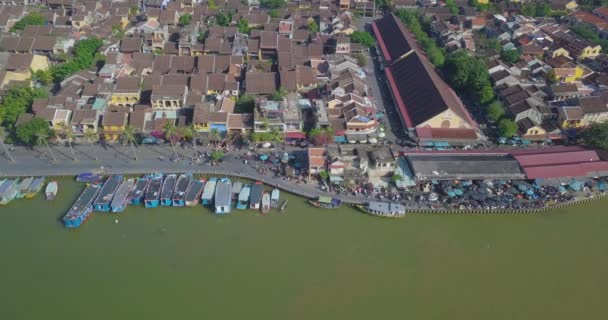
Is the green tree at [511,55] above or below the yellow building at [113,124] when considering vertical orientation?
below

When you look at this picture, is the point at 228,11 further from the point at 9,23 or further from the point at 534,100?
the point at 534,100

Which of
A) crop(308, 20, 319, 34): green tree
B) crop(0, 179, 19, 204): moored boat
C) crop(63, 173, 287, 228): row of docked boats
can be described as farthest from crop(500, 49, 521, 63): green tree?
crop(0, 179, 19, 204): moored boat

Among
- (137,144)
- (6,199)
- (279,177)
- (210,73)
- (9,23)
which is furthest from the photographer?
(9,23)

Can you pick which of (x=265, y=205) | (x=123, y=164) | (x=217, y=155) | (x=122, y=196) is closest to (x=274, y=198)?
(x=265, y=205)

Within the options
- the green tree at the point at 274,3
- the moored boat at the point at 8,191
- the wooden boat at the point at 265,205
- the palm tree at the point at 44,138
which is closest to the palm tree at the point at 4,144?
the palm tree at the point at 44,138

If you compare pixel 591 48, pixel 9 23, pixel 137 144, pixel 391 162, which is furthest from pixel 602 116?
pixel 9 23

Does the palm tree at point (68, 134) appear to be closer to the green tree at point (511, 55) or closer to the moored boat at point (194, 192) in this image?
the moored boat at point (194, 192)

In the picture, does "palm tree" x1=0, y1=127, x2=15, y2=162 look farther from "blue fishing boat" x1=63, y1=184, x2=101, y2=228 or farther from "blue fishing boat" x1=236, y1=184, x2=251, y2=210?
"blue fishing boat" x1=236, y1=184, x2=251, y2=210
